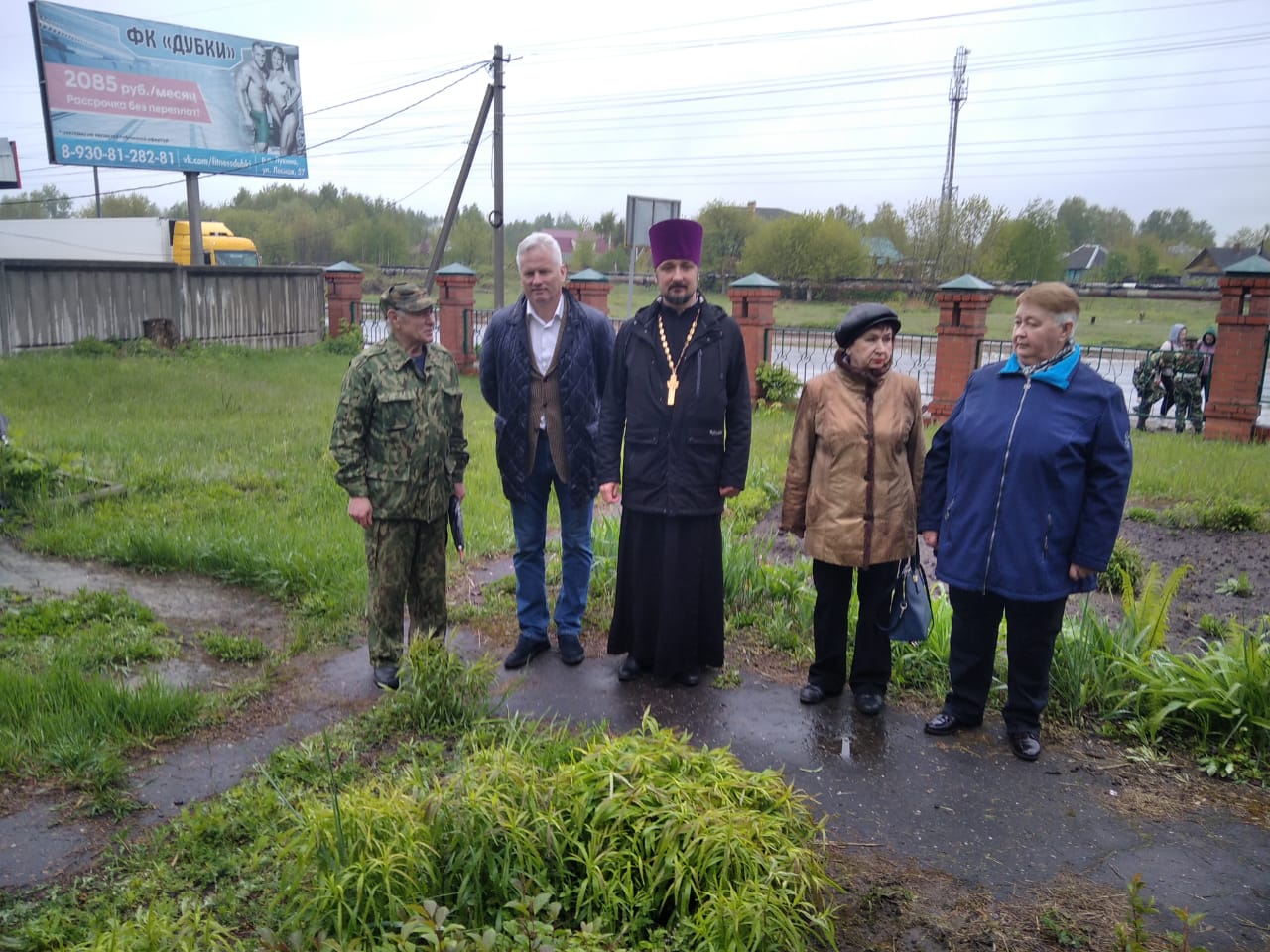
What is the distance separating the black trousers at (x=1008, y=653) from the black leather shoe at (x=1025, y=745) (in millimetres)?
26

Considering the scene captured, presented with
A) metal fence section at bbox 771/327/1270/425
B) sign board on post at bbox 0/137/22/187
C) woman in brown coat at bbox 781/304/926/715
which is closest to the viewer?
woman in brown coat at bbox 781/304/926/715

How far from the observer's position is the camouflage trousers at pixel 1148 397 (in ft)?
39.4

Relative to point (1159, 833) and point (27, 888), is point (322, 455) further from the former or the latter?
point (1159, 833)

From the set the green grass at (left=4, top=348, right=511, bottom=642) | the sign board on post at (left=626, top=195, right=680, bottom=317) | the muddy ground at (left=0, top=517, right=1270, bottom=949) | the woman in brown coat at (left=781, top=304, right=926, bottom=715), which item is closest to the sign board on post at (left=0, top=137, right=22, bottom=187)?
the green grass at (left=4, top=348, right=511, bottom=642)

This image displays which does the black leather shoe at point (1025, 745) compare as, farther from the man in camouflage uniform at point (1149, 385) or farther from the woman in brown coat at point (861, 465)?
the man in camouflage uniform at point (1149, 385)

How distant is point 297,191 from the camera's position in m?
58.8

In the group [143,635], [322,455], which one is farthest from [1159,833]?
[322,455]

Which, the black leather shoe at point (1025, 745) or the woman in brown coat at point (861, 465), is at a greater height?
the woman in brown coat at point (861, 465)

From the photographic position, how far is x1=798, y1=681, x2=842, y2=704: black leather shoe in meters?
4.08

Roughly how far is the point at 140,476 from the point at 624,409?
5.03m

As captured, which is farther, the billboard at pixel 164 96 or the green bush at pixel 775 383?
the billboard at pixel 164 96

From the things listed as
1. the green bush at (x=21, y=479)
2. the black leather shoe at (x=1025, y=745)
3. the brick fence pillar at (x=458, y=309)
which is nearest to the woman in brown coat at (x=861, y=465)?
the black leather shoe at (x=1025, y=745)

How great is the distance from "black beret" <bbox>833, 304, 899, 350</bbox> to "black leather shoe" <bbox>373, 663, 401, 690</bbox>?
2.44 meters

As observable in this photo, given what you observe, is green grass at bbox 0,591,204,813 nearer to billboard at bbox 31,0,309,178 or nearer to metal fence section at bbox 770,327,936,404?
metal fence section at bbox 770,327,936,404
